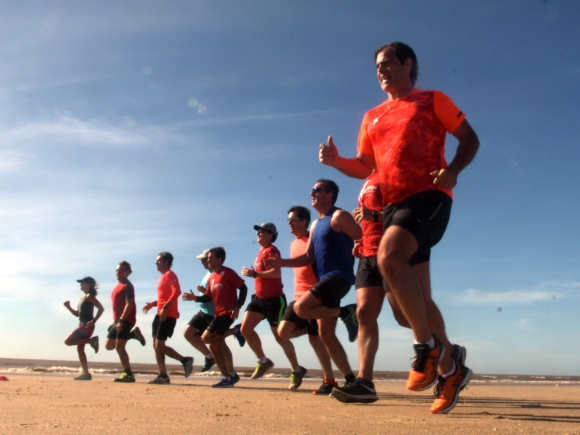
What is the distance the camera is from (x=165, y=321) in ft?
30.5

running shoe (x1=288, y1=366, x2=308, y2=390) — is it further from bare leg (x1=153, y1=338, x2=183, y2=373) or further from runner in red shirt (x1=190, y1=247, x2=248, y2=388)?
bare leg (x1=153, y1=338, x2=183, y2=373)

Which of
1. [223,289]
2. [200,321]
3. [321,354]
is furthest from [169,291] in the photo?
[321,354]

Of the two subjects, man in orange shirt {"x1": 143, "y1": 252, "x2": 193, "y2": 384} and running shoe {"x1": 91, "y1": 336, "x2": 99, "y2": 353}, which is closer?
man in orange shirt {"x1": 143, "y1": 252, "x2": 193, "y2": 384}

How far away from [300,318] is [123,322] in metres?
4.22

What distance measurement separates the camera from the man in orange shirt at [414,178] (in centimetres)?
324

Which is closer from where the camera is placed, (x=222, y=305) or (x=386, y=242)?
(x=386, y=242)

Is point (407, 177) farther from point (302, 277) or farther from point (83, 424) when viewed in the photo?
point (302, 277)

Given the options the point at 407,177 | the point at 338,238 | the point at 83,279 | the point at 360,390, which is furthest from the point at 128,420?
the point at 83,279

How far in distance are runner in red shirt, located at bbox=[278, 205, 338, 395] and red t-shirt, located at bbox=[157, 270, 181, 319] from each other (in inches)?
106

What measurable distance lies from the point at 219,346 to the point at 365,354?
4428mm

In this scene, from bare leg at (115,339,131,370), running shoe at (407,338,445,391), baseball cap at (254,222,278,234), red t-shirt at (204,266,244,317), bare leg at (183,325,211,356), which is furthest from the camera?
bare leg at (115,339,131,370)

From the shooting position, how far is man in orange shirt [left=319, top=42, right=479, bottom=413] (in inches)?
127

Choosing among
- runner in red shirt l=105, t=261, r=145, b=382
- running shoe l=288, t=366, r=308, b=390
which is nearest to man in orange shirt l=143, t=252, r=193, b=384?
runner in red shirt l=105, t=261, r=145, b=382

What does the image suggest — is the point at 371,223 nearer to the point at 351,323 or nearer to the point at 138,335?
the point at 351,323
